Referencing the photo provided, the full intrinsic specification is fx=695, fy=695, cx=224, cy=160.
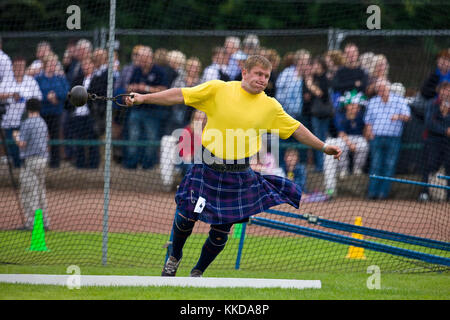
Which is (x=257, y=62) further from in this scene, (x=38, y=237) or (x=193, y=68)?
(x=193, y=68)

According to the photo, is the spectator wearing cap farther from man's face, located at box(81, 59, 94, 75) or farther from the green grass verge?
the green grass verge

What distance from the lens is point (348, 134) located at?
33.3 ft

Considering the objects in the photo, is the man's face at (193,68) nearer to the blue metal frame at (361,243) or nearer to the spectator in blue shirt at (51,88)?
the spectator in blue shirt at (51,88)

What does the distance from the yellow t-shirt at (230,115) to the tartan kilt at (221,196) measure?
0.19 meters

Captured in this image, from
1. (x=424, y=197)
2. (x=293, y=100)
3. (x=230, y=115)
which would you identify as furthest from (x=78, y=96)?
(x=424, y=197)

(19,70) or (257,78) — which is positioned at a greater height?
(257,78)

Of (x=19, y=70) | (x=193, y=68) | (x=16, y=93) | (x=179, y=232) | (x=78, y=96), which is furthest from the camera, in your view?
(x=193, y=68)

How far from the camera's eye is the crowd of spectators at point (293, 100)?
9391mm

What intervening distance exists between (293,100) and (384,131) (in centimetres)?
152

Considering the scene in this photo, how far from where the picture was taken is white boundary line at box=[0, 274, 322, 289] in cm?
516

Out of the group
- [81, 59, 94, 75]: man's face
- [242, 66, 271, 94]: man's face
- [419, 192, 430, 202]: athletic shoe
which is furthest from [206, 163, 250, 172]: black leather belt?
[419, 192, 430, 202]: athletic shoe

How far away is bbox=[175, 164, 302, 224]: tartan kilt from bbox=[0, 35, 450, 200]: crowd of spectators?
4.02 metres

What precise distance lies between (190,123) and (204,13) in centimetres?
334
